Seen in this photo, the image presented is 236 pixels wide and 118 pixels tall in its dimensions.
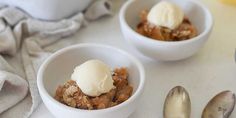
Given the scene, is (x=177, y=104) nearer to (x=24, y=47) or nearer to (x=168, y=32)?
(x=168, y=32)

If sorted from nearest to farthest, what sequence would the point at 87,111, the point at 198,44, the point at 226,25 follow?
1. the point at 87,111
2. the point at 198,44
3. the point at 226,25

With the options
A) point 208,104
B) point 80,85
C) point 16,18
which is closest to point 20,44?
point 16,18

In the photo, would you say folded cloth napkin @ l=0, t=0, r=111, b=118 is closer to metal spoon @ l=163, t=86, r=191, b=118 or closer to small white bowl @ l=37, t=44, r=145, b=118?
small white bowl @ l=37, t=44, r=145, b=118

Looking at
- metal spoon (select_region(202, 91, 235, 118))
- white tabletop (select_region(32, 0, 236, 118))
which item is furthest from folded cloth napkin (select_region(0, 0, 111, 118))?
metal spoon (select_region(202, 91, 235, 118))

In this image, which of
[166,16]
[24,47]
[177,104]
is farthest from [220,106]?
[24,47]

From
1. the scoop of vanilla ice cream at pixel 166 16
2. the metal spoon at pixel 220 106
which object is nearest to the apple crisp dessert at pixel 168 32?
the scoop of vanilla ice cream at pixel 166 16

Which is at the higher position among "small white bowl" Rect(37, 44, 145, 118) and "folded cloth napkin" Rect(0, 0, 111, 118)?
"small white bowl" Rect(37, 44, 145, 118)

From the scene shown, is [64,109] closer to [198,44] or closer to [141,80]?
[141,80]
